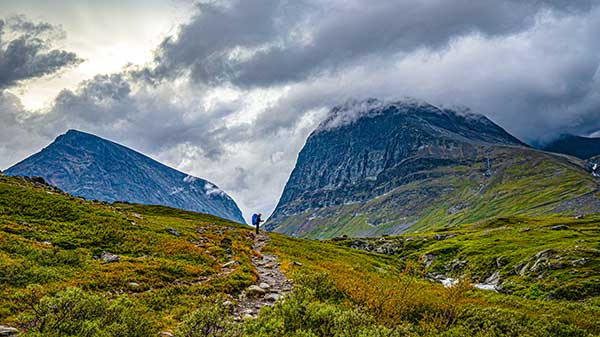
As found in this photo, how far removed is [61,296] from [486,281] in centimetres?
7801

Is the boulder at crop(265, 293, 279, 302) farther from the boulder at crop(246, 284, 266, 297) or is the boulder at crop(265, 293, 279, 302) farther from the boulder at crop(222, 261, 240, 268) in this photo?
the boulder at crop(222, 261, 240, 268)

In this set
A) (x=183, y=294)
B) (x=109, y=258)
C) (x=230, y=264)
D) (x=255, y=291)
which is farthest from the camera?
(x=230, y=264)

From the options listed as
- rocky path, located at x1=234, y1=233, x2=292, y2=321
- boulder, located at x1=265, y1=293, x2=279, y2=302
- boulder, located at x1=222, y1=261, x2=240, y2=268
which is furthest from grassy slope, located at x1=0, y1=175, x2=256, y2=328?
boulder, located at x1=265, y1=293, x2=279, y2=302

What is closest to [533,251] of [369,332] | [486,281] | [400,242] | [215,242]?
[486,281]

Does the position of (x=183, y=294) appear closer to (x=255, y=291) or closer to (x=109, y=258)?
(x=255, y=291)

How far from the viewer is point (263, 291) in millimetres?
22484

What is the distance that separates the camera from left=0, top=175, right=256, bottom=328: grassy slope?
17.1 m

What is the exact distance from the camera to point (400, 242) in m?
133

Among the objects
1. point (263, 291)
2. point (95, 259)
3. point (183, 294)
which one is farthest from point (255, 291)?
point (95, 259)

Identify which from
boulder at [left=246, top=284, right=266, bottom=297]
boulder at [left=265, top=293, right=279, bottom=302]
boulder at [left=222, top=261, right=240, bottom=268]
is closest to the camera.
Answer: boulder at [left=265, top=293, right=279, bottom=302]

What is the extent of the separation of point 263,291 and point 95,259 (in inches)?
499

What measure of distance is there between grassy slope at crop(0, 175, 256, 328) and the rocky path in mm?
1172

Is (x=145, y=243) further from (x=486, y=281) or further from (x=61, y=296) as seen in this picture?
(x=486, y=281)

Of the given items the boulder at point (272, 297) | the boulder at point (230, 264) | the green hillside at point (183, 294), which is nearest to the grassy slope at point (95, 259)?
the green hillside at point (183, 294)
